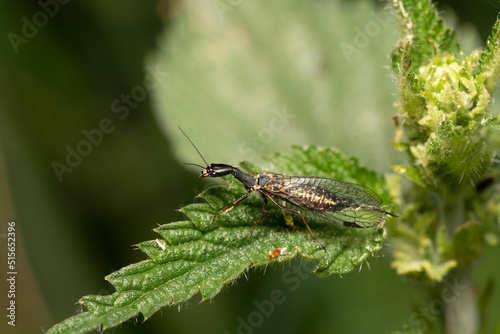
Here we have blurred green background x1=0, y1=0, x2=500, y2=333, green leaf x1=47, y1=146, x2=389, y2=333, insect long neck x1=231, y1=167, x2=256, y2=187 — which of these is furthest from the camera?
blurred green background x1=0, y1=0, x2=500, y2=333

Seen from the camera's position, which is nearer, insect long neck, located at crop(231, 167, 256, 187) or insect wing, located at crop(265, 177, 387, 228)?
insect wing, located at crop(265, 177, 387, 228)

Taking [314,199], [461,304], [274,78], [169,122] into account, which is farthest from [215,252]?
[274,78]

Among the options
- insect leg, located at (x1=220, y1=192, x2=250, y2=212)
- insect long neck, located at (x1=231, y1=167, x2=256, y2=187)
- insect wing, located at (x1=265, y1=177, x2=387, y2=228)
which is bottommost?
insect wing, located at (x1=265, y1=177, x2=387, y2=228)

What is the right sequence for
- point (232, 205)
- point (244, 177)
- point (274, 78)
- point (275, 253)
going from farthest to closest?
point (274, 78) < point (244, 177) < point (232, 205) < point (275, 253)

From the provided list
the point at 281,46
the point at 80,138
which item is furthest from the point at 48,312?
the point at 281,46

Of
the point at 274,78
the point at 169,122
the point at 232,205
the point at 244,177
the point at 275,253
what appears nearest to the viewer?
the point at 275,253

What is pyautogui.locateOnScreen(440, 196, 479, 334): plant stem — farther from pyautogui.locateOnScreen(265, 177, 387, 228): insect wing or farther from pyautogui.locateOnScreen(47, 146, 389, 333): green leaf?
pyautogui.locateOnScreen(47, 146, 389, 333): green leaf

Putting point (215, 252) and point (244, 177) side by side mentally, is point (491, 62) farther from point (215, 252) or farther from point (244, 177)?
point (215, 252)

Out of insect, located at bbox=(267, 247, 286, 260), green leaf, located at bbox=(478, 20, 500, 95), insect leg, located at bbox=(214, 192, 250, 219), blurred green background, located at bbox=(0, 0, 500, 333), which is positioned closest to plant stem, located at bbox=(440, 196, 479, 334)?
green leaf, located at bbox=(478, 20, 500, 95)
